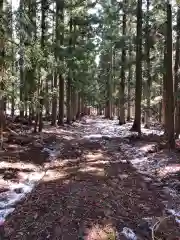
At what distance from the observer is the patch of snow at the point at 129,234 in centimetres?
693

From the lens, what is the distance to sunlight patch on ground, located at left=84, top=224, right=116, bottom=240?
6.75m

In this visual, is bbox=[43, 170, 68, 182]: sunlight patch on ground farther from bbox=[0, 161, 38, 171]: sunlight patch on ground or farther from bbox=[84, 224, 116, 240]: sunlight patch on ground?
bbox=[84, 224, 116, 240]: sunlight patch on ground

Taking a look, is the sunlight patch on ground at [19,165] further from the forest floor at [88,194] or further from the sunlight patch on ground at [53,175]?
the sunlight patch on ground at [53,175]

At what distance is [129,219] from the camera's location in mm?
7855

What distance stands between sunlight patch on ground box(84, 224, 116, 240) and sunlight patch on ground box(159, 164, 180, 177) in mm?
5787

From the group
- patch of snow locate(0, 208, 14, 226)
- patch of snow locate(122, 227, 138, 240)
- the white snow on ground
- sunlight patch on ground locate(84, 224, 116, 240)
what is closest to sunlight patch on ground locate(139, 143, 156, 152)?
the white snow on ground

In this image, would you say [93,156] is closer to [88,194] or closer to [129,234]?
[88,194]

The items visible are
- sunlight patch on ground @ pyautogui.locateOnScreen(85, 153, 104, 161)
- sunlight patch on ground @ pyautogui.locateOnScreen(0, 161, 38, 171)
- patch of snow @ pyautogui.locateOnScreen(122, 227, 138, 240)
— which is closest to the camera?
patch of snow @ pyautogui.locateOnScreen(122, 227, 138, 240)

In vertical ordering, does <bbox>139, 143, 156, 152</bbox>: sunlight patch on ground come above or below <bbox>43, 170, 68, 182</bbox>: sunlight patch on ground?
above

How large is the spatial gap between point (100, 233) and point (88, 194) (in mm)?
2347

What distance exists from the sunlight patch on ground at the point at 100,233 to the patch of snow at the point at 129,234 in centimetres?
22

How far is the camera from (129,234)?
279 inches

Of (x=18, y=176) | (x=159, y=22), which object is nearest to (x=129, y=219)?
(x=18, y=176)

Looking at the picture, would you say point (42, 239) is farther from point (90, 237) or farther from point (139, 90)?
point (139, 90)
